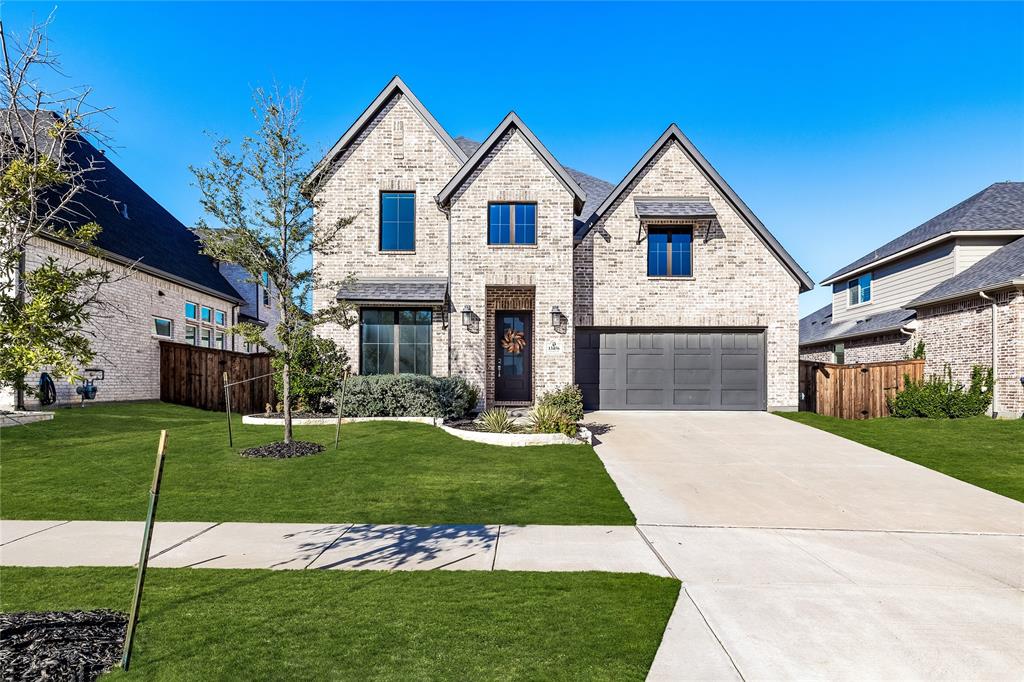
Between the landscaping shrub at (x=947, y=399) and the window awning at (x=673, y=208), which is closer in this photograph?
the landscaping shrub at (x=947, y=399)

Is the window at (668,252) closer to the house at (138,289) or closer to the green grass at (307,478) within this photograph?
the green grass at (307,478)

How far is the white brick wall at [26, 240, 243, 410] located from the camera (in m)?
15.6

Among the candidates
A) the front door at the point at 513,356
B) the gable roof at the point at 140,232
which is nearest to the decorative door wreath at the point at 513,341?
the front door at the point at 513,356

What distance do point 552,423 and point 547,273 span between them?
5.76 metres

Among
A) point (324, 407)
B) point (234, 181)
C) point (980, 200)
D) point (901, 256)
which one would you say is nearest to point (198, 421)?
point (324, 407)

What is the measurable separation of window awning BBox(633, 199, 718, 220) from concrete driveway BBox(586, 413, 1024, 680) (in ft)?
28.9

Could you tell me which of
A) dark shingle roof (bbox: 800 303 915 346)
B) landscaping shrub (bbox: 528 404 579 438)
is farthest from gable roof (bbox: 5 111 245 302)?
dark shingle roof (bbox: 800 303 915 346)

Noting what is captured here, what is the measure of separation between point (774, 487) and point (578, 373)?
931cm

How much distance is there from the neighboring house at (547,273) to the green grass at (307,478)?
196 inches

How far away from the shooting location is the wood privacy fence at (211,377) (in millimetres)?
17781

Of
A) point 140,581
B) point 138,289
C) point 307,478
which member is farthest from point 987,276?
point 138,289

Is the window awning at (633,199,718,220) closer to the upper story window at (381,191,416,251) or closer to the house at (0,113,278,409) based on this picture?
the upper story window at (381,191,416,251)

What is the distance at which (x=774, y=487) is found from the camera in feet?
28.0

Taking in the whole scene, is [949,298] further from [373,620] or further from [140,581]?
[140,581]
